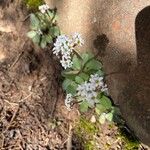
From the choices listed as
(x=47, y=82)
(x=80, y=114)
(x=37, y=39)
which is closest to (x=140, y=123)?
(x=80, y=114)

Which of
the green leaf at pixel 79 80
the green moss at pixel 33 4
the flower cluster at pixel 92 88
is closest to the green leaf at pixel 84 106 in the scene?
the flower cluster at pixel 92 88

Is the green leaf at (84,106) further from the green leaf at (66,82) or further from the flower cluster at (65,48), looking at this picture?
the flower cluster at (65,48)

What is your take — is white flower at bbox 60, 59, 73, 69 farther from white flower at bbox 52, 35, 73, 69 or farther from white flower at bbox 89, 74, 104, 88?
white flower at bbox 89, 74, 104, 88

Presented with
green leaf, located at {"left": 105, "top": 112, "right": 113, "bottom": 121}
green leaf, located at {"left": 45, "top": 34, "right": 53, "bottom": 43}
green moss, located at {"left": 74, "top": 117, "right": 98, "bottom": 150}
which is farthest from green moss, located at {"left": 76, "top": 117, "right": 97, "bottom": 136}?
green leaf, located at {"left": 45, "top": 34, "right": 53, "bottom": 43}

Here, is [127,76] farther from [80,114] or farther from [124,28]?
[80,114]

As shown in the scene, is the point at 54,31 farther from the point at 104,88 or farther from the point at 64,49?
the point at 104,88

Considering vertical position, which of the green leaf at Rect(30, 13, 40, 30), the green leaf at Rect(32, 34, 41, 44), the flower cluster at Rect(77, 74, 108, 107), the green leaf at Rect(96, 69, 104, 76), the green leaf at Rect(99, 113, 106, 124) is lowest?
the green leaf at Rect(99, 113, 106, 124)
